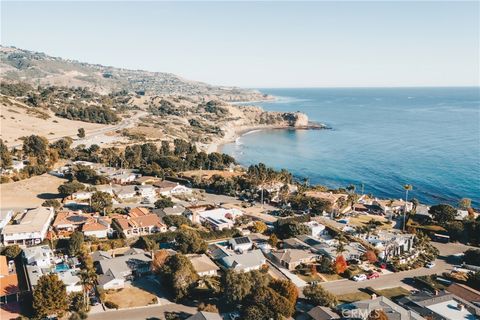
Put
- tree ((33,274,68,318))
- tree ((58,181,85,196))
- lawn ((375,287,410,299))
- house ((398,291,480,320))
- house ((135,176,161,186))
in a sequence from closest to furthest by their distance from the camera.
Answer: tree ((33,274,68,318)) < house ((398,291,480,320)) < lawn ((375,287,410,299)) < tree ((58,181,85,196)) < house ((135,176,161,186))

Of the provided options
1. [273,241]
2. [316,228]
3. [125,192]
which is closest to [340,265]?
[273,241]

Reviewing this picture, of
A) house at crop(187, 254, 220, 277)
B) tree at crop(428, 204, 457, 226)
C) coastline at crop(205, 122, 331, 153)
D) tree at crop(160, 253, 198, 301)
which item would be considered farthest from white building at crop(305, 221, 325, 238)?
coastline at crop(205, 122, 331, 153)

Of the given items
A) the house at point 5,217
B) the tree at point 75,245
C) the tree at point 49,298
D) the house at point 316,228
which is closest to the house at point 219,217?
the house at point 316,228

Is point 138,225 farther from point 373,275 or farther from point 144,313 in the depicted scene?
point 373,275

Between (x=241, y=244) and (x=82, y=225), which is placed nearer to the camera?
(x=241, y=244)

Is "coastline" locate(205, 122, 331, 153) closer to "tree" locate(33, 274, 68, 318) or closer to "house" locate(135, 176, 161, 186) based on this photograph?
"house" locate(135, 176, 161, 186)
